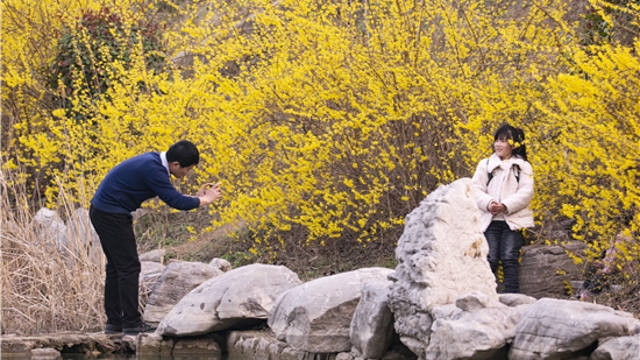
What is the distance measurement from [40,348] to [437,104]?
3.57m

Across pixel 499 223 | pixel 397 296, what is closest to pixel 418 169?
pixel 499 223

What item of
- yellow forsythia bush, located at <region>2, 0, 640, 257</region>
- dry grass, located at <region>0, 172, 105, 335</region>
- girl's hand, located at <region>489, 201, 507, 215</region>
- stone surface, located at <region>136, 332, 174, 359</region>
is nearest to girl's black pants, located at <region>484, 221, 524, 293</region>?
girl's hand, located at <region>489, 201, 507, 215</region>

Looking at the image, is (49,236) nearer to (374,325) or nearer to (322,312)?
(322,312)

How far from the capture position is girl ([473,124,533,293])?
21.2 ft

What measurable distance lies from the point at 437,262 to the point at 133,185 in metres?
2.65

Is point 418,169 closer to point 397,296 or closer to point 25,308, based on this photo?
point 397,296

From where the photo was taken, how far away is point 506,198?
21.4ft

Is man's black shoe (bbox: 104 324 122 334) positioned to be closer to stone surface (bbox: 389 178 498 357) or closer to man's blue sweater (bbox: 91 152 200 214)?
man's blue sweater (bbox: 91 152 200 214)

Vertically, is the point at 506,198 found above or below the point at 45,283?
above

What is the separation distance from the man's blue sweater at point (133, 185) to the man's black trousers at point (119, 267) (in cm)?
8

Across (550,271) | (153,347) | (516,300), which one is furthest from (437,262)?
(153,347)

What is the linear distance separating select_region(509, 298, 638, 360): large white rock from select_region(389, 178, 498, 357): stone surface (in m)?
0.58

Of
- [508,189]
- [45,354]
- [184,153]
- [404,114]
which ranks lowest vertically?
[45,354]

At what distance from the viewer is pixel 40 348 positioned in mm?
6836
